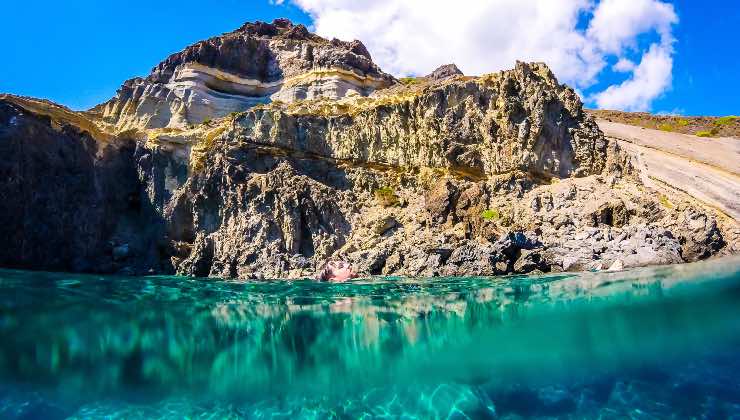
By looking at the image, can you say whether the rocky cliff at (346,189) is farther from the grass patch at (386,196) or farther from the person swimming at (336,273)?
the person swimming at (336,273)

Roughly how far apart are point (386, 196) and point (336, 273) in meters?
10.5

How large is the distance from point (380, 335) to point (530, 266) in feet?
37.7

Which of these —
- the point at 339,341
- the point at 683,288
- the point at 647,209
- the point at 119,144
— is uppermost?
the point at 119,144

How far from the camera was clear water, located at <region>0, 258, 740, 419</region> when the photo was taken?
12305 mm

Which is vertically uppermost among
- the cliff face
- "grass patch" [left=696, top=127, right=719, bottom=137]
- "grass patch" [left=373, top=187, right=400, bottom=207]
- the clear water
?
the cliff face

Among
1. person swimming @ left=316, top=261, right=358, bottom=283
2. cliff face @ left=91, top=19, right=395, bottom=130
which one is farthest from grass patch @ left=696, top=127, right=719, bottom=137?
person swimming @ left=316, top=261, right=358, bottom=283

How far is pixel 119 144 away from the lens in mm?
42844

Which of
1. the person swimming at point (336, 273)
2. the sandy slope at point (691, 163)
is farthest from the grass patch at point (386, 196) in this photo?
the sandy slope at point (691, 163)

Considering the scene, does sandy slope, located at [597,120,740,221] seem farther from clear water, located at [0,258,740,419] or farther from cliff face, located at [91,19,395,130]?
cliff face, located at [91,19,395,130]

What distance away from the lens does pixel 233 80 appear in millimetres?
62562

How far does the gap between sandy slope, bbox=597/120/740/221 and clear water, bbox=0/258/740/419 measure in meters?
11.8

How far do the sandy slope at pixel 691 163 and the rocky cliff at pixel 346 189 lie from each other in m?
2.01

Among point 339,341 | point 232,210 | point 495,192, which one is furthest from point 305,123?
point 339,341

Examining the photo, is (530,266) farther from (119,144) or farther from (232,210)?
(119,144)
